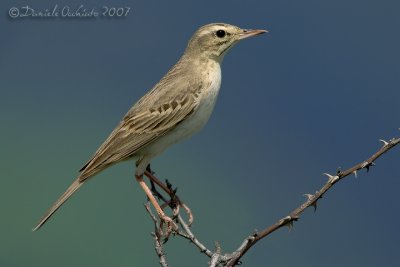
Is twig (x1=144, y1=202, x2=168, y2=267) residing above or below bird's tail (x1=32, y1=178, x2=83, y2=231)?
below

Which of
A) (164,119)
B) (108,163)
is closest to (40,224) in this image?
(108,163)

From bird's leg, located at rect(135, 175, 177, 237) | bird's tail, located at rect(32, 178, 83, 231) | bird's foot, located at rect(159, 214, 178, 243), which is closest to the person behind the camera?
bird's foot, located at rect(159, 214, 178, 243)

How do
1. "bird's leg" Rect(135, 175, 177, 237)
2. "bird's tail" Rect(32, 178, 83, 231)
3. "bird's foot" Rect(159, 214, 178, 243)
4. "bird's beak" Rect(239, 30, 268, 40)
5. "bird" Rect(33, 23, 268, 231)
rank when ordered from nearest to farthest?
"bird's foot" Rect(159, 214, 178, 243) < "bird's leg" Rect(135, 175, 177, 237) < "bird's tail" Rect(32, 178, 83, 231) < "bird" Rect(33, 23, 268, 231) < "bird's beak" Rect(239, 30, 268, 40)

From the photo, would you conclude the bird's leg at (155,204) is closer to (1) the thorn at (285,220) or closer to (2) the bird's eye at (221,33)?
(2) the bird's eye at (221,33)

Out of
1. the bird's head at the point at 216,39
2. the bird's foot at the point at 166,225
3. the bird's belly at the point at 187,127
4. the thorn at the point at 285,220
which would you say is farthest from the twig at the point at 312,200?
the bird's head at the point at 216,39

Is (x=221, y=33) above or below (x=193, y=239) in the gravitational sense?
above

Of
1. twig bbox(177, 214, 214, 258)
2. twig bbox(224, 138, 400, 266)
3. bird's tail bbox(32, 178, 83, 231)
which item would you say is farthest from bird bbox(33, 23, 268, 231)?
twig bbox(224, 138, 400, 266)

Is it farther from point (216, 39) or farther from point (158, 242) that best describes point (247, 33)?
point (158, 242)

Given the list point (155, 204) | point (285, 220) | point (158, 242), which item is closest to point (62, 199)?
point (155, 204)

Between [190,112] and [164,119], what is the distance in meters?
0.28

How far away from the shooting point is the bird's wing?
5.99 m

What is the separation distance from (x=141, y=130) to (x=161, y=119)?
22cm

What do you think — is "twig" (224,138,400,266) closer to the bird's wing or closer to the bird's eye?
the bird's wing

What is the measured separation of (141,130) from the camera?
6.11 m
